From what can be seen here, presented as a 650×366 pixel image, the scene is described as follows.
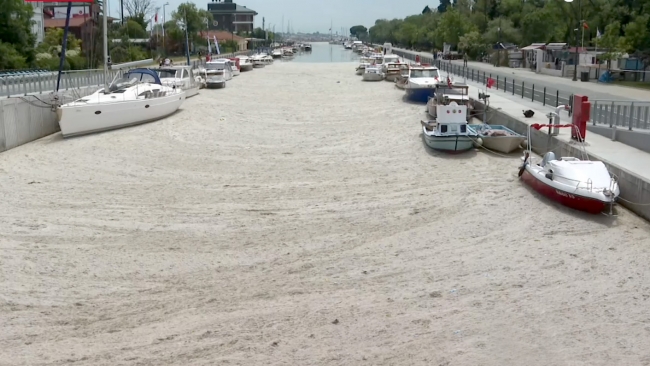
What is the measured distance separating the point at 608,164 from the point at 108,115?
16566mm

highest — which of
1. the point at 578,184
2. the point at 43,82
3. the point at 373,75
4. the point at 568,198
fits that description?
the point at 373,75

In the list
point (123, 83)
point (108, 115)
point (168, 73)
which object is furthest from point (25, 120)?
point (168, 73)

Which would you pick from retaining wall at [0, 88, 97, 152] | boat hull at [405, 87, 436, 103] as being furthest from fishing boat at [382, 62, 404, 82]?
retaining wall at [0, 88, 97, 152]

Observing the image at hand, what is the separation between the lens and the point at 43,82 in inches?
1120

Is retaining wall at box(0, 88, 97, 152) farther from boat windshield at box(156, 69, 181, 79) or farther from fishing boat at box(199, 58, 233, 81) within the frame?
fishing boat at box(199, 58, 233, 81)

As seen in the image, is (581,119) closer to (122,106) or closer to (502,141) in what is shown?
(502,141)

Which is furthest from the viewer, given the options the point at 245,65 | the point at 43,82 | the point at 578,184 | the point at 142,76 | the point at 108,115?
the point at 245,65

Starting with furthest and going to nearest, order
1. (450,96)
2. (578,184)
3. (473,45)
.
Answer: (473,45)
(450,96)
(578,184)

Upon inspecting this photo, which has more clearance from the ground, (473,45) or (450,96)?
(473,45)

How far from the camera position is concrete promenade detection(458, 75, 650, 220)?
49.7 ft

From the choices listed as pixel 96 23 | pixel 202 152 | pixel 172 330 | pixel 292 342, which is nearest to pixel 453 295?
pixel 292 342

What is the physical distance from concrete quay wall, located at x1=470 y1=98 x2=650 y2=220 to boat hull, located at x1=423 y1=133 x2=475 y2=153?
1977 mm

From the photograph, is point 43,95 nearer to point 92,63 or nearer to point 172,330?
point 172,330

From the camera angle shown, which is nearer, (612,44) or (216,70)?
(216,70)
